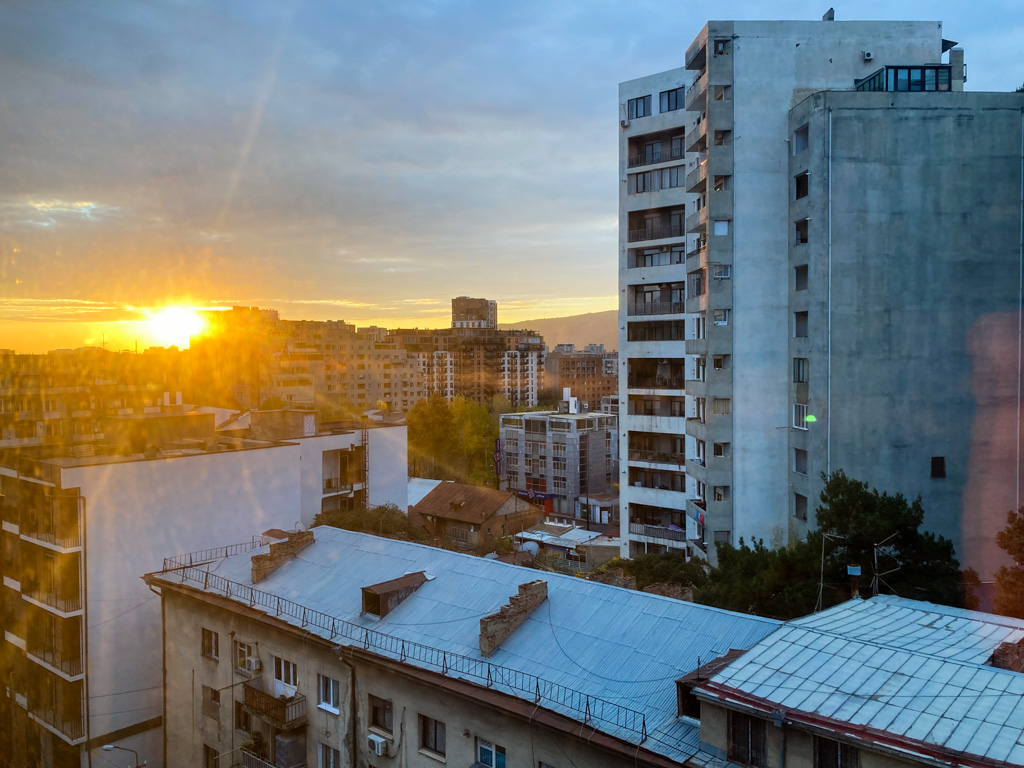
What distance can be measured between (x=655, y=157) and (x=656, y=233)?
3.79m

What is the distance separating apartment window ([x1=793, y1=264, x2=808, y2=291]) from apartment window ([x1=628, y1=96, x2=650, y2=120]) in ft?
46.3

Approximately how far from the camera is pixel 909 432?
2303cm

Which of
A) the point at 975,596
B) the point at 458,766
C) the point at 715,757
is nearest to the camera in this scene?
the point at 715,757

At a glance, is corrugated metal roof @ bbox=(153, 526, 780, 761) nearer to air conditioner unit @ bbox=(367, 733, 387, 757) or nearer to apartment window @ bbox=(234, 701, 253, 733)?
air conditioner unit @ bbox=(367, 733, 387, 757)

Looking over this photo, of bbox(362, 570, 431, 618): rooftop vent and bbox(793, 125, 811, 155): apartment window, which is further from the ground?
bbox(793, 125, 811, 155): apartment window

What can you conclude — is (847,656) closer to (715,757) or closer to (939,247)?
(715,757)

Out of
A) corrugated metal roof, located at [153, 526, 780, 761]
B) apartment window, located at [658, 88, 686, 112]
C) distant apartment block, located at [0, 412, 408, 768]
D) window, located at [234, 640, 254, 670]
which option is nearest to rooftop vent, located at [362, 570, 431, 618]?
corrugated metal roof, located at [153, 526, 780, 761]

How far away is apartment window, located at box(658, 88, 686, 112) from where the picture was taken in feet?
114

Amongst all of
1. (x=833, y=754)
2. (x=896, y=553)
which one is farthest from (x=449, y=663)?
(x=896, y=553)

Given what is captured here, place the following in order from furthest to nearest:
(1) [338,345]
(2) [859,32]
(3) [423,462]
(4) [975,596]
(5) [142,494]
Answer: (1) [338,345], (3) [423,462], (2) [859,32], (5) [142,494], (4) [975,596]

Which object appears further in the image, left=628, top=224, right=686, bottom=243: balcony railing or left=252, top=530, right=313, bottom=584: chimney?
left=628, top=224, right=686, bottom=243: balcony railing

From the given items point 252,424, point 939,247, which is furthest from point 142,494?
point 939,247

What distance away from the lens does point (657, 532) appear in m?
35.5

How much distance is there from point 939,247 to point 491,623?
19.2m
